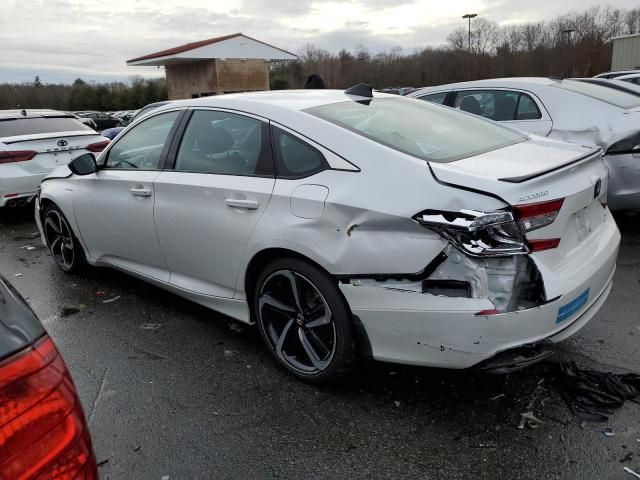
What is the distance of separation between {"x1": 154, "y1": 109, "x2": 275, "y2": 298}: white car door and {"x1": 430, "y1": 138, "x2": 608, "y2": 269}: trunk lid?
1.09 metres

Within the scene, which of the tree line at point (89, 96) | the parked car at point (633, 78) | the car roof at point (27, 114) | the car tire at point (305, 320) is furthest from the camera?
the tree line at point (89, 96)

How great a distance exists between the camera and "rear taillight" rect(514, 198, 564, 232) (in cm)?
227

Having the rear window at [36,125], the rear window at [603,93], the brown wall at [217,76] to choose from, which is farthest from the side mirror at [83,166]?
the brown wall at [217,76]

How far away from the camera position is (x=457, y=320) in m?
2.28

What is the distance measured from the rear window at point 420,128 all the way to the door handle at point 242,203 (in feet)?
2.03

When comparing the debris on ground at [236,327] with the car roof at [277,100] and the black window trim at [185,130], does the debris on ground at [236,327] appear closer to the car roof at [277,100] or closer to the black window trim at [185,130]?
the black window trim at [185,130]

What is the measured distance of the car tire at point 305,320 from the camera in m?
2.68

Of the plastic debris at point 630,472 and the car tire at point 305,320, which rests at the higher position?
the car tire at point 305,320

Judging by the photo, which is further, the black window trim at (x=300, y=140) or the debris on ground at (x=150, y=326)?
the debris on ground at (x=150, y=326)

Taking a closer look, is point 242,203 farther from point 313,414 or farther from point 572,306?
point 572,306

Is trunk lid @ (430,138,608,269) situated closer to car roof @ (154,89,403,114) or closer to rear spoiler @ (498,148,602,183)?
rear spoiler @ (498,148,602,183)

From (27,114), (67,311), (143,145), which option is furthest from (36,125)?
(143,145)

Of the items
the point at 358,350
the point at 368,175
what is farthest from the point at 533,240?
the point at 358,350

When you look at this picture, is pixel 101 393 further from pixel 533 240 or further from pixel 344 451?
pixel 533 240
